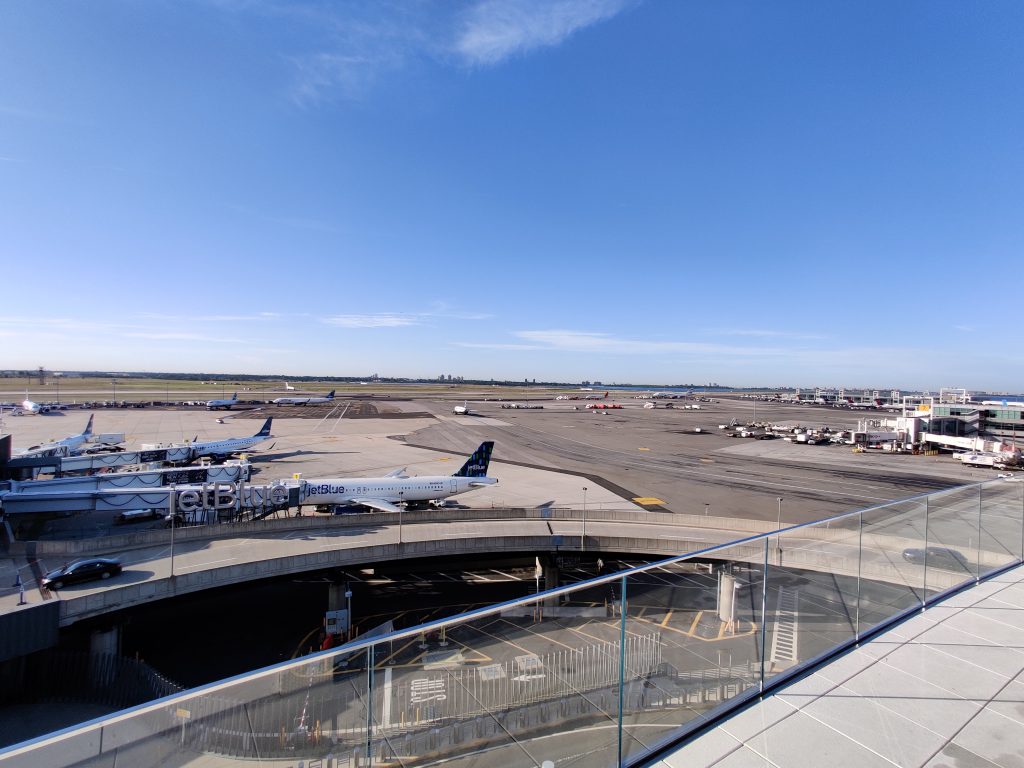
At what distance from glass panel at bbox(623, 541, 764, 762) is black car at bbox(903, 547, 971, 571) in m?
3.82

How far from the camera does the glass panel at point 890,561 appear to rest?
297 inches

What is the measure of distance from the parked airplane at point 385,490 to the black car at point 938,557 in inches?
1290

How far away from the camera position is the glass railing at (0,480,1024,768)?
3879mm

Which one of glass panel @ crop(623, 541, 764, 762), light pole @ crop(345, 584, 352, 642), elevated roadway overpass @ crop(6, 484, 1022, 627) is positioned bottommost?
light pole @ crop(345, 584, 352, 642)

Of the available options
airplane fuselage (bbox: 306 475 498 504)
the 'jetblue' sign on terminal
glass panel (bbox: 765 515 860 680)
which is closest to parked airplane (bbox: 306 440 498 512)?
airplane fuselage (bbox: 306 475 498 504)

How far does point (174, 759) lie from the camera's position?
3.87 meters

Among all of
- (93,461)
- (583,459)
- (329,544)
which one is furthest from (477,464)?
(93,461)

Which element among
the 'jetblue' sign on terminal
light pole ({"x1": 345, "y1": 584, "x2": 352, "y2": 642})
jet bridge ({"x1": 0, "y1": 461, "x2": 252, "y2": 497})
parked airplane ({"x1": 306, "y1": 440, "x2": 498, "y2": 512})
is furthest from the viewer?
parked airplane ({"x1": 306, "y1": 440, "x2": 498, "y2": 512})

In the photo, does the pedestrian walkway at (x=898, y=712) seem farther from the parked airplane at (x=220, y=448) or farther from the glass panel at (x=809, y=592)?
the parked airplane at (x=220, y=448)

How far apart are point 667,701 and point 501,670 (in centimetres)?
200

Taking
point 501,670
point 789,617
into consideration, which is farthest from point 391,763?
point 789,617

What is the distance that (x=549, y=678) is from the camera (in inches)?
203

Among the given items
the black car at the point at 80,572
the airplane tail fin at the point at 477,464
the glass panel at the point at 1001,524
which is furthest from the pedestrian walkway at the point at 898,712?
the airplane tail fin at the point at 477,464

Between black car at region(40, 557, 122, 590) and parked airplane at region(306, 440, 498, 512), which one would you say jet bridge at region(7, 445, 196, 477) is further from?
black car at region(40, 557, 122, 590)
